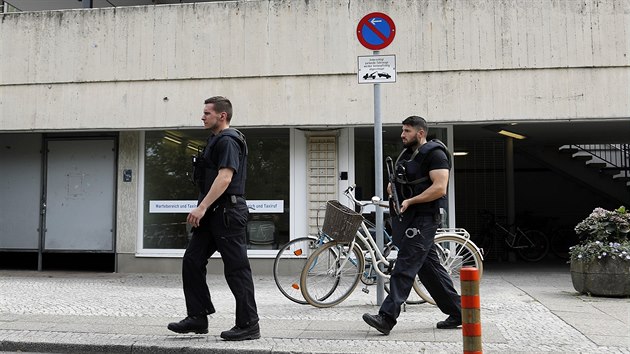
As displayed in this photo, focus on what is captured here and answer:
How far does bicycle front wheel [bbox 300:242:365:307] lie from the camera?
6230 millimetres

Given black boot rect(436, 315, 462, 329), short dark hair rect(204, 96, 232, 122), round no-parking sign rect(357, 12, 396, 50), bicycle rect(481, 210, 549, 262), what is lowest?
black boot rect(436, 315, 462, 329)

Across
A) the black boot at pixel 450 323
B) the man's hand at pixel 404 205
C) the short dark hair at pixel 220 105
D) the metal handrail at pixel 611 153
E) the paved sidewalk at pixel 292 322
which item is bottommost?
the paved sidewalk at pixel 292 322

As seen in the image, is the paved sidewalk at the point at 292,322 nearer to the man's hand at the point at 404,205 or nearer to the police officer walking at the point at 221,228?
the police officer walking at the point at 221,228

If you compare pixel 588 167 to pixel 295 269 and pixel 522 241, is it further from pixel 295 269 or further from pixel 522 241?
pixel 295 269

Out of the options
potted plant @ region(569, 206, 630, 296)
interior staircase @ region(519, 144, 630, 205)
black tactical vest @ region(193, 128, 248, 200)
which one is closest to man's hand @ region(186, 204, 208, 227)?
black tactical vest @ region(193, 128, 248, 200)

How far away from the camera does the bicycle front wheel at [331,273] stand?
20.4ft

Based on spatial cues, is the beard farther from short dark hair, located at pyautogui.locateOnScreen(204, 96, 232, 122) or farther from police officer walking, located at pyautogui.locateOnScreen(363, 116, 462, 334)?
short dark hair, located at pyautogui.locateOnScreen(204, 96, 232, 122)

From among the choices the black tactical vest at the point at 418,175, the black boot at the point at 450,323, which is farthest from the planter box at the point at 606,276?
the black tactical vest at the point at 418,175

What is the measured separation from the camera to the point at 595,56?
866cm

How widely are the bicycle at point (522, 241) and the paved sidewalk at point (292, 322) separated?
360 centimetres

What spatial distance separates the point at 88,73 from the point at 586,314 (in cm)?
827

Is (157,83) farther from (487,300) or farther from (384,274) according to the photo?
(487,300)

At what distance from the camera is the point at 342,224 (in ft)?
19.8

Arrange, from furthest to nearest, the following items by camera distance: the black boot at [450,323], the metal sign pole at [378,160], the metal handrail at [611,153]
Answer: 1. the metal handrail at [611,153]
2. the metal sign pole at [378,160]
3. the black boot at [450,323]
